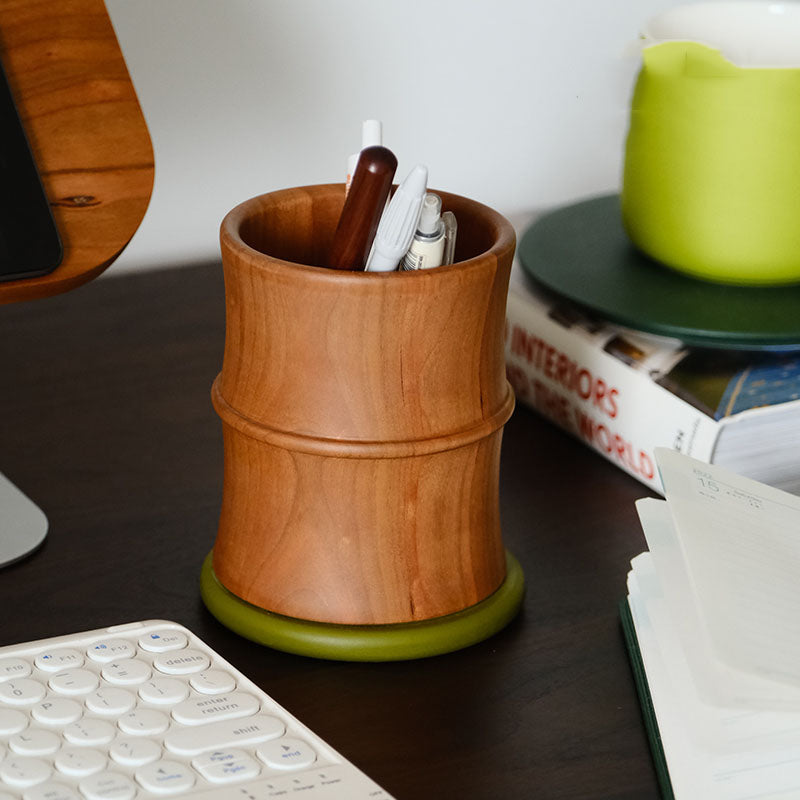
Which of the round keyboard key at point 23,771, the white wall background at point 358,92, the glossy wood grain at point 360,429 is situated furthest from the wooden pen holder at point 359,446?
the white wall background at point 358,92

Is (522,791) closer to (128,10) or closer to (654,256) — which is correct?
(654,256)

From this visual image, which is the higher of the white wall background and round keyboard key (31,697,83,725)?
the white wall background

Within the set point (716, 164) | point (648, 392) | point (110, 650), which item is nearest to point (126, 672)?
point (110, 650)

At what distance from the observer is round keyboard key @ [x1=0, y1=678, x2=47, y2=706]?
346 mm

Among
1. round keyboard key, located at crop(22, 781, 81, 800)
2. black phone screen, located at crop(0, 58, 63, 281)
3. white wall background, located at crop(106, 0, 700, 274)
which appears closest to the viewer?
round keyboard key, located at crop(22, 781, 81, 800)

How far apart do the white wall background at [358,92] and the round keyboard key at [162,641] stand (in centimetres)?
44

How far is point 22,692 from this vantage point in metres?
0.35

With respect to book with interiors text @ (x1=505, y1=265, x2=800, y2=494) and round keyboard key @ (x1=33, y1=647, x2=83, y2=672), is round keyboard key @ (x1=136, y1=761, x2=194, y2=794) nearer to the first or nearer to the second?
round keyboard key @ (x1=33, y1=647, x2=83, y2=672)

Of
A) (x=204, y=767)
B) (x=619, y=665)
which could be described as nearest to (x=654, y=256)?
(x=619, y=665)

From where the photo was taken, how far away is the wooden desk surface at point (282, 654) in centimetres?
37

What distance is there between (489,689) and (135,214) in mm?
234

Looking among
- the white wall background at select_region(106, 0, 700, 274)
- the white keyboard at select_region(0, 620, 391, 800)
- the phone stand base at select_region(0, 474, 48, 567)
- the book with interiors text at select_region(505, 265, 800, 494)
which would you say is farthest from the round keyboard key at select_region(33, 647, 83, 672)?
the white wall background at select_region(106, 0, 700, 274)

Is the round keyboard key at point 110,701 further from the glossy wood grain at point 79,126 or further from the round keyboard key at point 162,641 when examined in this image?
the glossy wood grain at point 79,126

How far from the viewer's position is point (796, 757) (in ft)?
1.08
